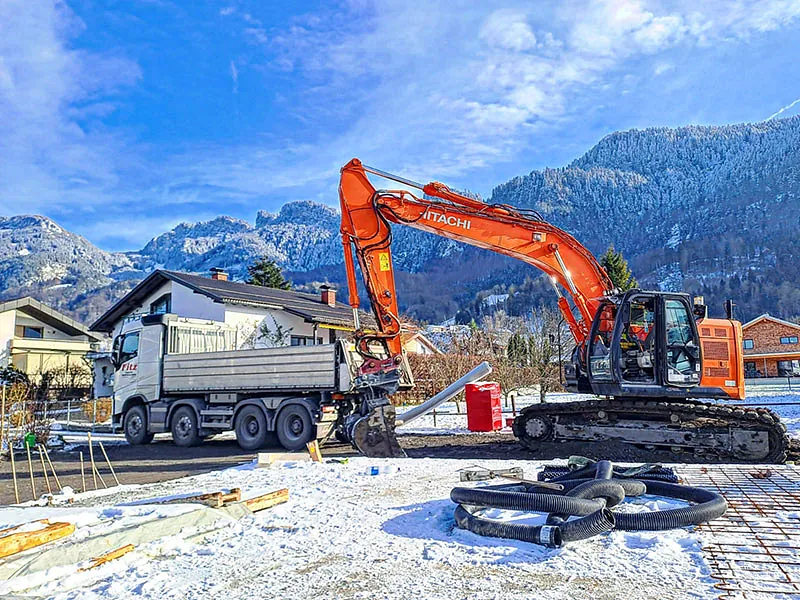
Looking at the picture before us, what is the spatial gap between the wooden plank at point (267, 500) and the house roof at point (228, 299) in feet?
67.5

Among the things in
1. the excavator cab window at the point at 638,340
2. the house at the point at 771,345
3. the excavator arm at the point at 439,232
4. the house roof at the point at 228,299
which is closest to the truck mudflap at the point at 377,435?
the excavator arm at the point at 439,232

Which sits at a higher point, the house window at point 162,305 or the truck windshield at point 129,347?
the house window at point 162,305

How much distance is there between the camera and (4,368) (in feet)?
104

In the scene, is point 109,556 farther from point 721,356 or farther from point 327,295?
point 327,295

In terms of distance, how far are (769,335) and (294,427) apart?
55.6m

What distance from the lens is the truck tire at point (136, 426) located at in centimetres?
1678

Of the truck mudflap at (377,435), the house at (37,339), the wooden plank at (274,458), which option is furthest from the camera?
the house at (37,339)

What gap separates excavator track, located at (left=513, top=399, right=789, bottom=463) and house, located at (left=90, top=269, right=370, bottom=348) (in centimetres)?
1605

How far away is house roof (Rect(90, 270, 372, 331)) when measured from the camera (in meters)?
28.4

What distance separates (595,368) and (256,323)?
66.3 feet

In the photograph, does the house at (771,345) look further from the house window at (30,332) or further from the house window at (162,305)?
the house window at (30,332)

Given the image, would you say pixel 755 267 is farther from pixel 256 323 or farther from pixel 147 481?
pixel 147 481

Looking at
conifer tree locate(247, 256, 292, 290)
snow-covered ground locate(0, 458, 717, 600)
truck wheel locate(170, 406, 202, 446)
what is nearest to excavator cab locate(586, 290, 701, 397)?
snow-covered ground locate(0, 458, 717, 600)

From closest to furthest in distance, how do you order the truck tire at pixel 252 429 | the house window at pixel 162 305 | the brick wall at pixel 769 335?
the truck tire at pixel 252 429 → the house window at pixel 162 305 → the brick wall at pixel 769 335
